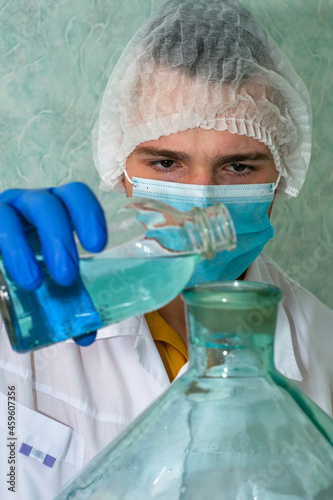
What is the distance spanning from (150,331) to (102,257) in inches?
A: 25.5

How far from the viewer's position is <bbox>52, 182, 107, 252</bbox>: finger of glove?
479 millimetres

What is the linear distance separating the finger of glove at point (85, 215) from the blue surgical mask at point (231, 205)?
1.52ft

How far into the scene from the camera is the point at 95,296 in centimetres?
48

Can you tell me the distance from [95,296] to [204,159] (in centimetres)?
62

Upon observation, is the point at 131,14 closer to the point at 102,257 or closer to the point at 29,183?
the point at 29,183

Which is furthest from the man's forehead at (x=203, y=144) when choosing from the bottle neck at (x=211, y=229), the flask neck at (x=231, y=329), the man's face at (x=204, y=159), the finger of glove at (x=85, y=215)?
the flask neck at (x=231, y=329)

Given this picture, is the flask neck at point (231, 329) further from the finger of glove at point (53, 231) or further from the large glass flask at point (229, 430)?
the finger of glove at point (53, 231)

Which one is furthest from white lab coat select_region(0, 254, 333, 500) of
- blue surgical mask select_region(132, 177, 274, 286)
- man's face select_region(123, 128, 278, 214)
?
man's face select_region(123, 128, 278, 214)

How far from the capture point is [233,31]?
1094 mm

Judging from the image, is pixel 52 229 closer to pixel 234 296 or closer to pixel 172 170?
pixel 234 296

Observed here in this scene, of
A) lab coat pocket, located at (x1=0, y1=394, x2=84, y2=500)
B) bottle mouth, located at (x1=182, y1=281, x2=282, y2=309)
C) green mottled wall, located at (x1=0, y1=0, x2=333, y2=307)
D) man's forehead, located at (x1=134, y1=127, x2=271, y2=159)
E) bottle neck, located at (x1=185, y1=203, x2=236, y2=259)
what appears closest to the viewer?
bottle mouth, located at (x1=182, y1=281, x2=282, y2=309)

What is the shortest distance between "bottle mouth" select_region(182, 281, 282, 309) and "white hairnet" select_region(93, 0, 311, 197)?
76 centimetres

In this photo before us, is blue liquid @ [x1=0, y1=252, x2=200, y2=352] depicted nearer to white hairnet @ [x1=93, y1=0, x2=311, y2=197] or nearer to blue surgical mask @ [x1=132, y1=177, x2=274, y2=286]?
blue surgical mask @ [x1=132, y1=177, x2=274, y2=286]

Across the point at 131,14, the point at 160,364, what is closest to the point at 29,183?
the point at 131,14
